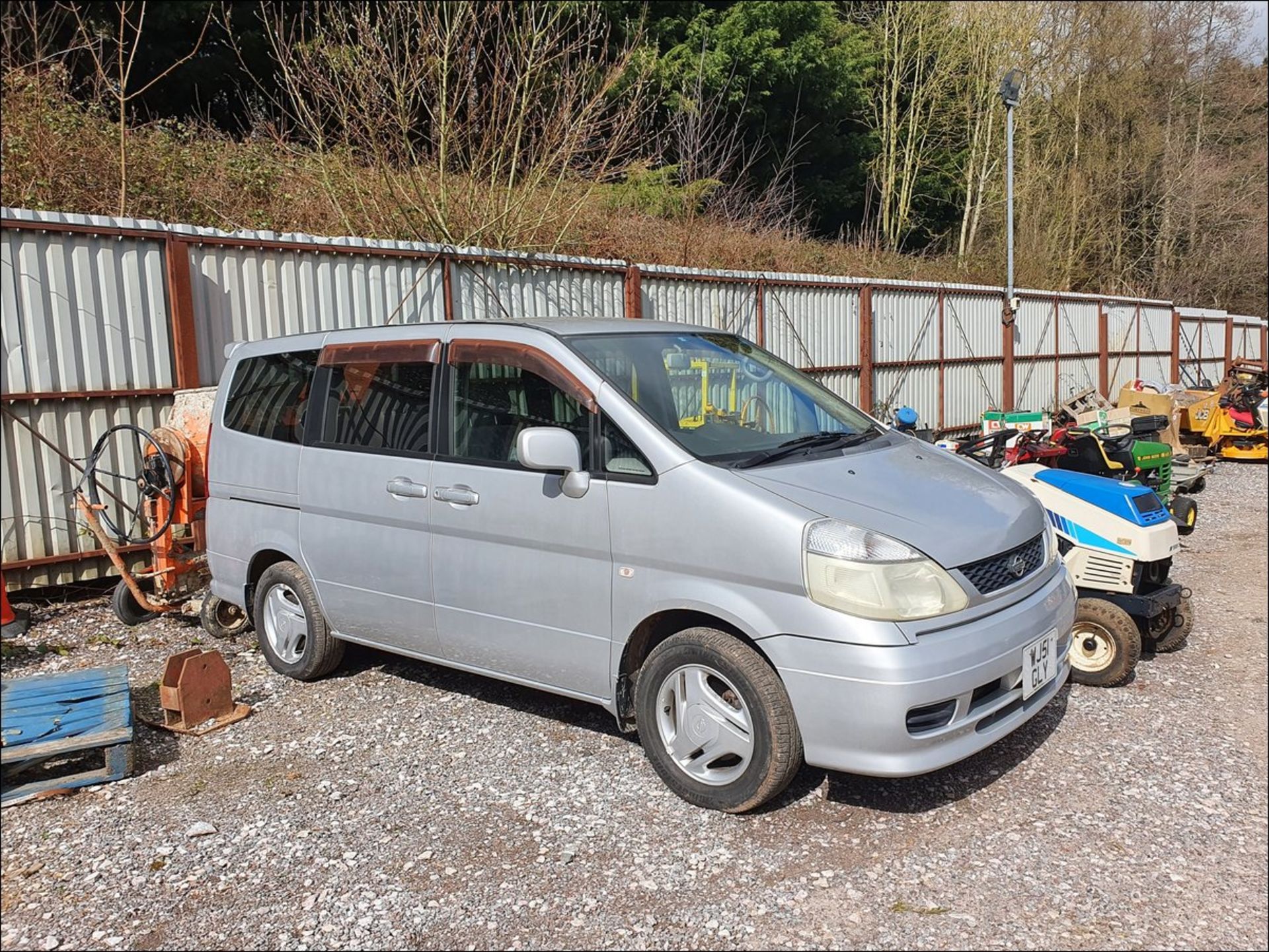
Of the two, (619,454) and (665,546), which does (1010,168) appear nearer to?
(619,454)

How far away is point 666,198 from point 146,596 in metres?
11.9

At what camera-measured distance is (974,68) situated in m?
25.0

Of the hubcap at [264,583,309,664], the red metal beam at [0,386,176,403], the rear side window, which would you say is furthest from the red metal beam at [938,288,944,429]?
the hubcap at [264,583,309,664]

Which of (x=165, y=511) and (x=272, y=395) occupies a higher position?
(x=272, y=395)

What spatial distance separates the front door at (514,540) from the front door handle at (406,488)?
3.6 inches

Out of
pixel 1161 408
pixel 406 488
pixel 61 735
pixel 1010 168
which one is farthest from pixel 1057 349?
pixel 61 735

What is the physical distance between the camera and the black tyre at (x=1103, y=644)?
5137 mm

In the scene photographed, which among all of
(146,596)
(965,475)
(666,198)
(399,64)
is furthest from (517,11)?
(965,475)

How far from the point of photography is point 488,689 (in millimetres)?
5262

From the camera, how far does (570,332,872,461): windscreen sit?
13.5ft

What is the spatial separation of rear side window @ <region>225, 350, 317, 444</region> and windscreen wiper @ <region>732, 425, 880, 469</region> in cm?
261

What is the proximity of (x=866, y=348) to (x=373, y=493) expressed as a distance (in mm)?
9946

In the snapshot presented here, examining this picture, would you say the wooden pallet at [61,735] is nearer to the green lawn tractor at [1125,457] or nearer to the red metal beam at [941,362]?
the green lawn tractor at [1125,457]

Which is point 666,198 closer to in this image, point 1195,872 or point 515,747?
point 515,747
